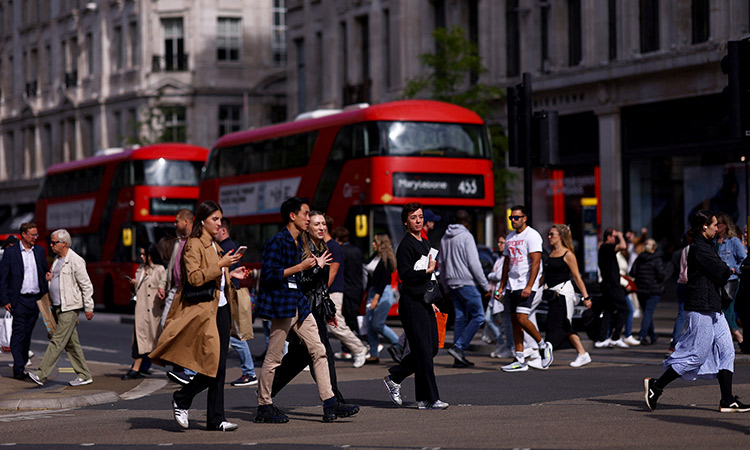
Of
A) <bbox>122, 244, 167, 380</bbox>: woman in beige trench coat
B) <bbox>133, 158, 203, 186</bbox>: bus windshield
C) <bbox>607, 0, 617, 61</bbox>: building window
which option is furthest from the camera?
<bbox>133, 158, 203, 186</bbox>: bus windshield

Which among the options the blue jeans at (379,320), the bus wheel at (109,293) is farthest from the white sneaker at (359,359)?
the bus wheel at (109,293)

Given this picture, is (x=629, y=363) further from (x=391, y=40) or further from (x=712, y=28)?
(x=391, y=40)

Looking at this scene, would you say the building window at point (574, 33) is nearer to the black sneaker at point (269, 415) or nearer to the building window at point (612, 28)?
the building window at point (612, 28)

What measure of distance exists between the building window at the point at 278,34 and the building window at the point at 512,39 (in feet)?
84.4

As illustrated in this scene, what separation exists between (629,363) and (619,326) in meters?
2.77

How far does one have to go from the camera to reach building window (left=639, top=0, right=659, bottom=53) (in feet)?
100

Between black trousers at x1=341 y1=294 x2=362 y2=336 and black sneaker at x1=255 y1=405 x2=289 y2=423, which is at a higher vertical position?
black trousers at x1=341 y1=294 x2=362 y2=336

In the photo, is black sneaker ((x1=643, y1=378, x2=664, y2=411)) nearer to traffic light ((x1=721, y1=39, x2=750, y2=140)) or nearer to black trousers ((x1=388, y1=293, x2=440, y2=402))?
black trousers ((x1=388, y1=293, x2=440, y2=402))

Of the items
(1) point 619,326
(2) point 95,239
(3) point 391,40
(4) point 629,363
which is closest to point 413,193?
(1) point 619,326

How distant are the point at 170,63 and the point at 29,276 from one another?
44.8 m

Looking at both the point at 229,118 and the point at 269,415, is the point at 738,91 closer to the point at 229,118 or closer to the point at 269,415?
the point at 269,415

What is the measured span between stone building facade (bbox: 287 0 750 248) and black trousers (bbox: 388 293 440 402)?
15.3 meters

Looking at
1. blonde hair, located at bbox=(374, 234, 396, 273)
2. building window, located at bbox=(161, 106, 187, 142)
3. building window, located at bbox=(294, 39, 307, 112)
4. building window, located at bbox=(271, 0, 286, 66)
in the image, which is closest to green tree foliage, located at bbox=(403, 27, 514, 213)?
building window, located at bbox=(294, 39, 307, 112)

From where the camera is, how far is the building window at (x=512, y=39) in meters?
35.6
